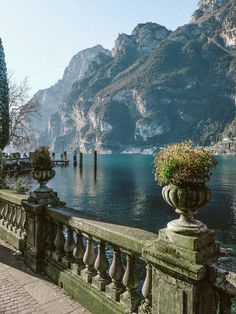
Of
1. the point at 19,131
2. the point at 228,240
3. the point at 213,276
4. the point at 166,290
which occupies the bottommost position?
the point at 228,240

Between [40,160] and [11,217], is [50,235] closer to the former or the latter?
[40,160]

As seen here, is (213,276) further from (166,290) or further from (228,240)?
(228,240)

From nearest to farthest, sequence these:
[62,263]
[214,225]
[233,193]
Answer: [62,263]
[214,225]
[233,193]

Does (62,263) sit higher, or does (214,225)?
(62,263)

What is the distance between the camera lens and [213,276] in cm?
319

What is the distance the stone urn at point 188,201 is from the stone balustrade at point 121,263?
89 millimetres

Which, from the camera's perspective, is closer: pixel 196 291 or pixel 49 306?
pixel 196 291

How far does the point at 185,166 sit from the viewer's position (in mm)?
3316

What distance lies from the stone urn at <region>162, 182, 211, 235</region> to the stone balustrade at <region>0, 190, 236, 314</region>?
0.09 meters

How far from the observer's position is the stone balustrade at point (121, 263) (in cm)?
324

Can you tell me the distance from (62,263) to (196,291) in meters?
3.34

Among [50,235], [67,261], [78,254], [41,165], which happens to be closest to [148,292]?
[78,254]

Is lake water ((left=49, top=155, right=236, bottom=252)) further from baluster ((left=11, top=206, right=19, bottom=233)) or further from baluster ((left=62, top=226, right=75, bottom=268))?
baluster ((left=62, top=226, right=75, bottom=268))

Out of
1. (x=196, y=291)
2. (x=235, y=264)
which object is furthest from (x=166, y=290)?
(x=235, y=264)
